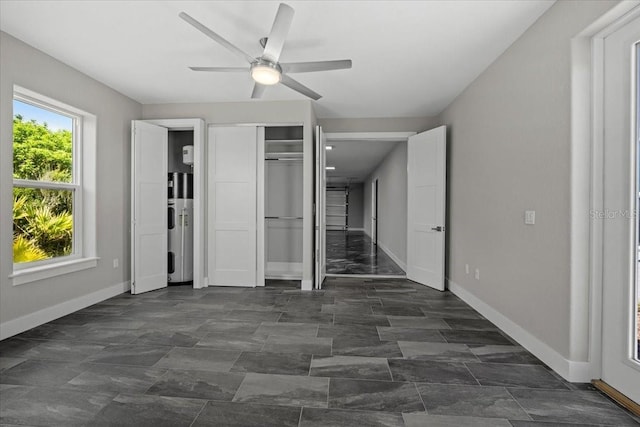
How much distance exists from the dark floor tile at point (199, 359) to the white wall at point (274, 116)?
2.18 meters

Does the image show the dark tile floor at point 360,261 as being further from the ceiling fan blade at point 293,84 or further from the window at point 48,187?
the window at point 48,187

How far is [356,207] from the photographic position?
650 inches

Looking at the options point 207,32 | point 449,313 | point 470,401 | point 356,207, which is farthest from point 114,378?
point 356,207

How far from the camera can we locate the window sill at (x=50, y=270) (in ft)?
9.95

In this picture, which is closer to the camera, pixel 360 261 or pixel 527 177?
pixel 527 177

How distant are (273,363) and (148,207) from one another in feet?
10.1

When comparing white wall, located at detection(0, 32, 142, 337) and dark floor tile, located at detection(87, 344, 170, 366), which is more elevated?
white wall, located at detection(0, 32, 142, 337)

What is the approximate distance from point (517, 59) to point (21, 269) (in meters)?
4.83

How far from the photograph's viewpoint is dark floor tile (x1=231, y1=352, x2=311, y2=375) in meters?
2.35

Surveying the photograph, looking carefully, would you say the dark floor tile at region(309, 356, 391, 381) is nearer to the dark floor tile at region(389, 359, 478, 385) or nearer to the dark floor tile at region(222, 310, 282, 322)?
the dark floor tile at region(389, 359, 478, 385)

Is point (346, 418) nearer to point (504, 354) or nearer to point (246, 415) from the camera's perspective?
point (246, 415)

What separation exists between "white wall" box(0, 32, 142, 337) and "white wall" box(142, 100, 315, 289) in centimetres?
53

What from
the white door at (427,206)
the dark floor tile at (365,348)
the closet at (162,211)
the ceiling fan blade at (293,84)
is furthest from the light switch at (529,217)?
the closet at (162,211)

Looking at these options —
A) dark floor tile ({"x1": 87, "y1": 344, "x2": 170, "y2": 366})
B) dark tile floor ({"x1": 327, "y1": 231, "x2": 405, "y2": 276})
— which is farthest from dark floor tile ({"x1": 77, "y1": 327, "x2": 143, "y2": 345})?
dark tile floor ({"x1": 327, "y1": 231, "x2": 405, "y2": 276})
